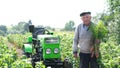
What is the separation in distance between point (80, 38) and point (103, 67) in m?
Result: 3.13

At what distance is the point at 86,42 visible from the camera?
747 centimetres

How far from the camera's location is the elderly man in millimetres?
7407

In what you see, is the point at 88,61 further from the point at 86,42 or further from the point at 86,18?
the point at 86,18

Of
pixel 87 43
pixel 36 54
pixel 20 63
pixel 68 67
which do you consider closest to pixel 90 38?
pixel 87 43

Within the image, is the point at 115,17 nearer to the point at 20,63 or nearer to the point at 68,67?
the point at 68,67

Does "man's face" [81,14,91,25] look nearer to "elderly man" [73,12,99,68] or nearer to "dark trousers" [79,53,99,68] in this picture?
"elderly man" [73,12,99,68]

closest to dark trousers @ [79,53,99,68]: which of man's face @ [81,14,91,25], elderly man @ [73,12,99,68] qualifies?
elderly man @ [73,12,99,68]

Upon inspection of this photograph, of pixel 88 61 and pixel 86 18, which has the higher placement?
pixel 86 18

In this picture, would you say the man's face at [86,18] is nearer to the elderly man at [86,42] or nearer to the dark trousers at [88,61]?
the elderly man at [86,42]

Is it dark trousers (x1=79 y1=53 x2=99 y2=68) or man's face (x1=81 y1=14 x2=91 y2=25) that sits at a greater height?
man's face (x1=81 y1=14 x2=91 y2=25)

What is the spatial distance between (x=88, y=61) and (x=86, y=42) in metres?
0.44

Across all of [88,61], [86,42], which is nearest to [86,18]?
[86,42]

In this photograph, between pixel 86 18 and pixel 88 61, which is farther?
pixel 88 61

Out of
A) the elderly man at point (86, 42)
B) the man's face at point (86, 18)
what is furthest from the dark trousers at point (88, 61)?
the man's face at point (86, 18)
